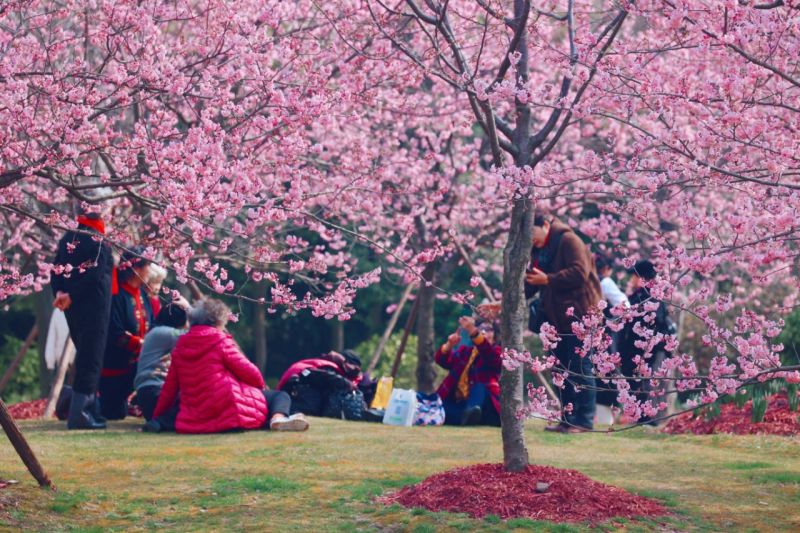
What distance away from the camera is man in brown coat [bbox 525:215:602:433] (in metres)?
10.0

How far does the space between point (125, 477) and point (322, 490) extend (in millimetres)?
1491

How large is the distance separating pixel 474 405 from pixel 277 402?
2.31 metres

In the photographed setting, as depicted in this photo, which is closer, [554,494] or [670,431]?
[554,494]

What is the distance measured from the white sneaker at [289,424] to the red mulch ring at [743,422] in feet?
12.9

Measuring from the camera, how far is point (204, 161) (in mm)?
7359

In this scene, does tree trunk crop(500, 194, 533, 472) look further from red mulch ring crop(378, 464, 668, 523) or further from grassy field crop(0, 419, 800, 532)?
grassy field crop(0, 419, 800, 532)

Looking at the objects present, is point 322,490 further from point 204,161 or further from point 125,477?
point 204,161

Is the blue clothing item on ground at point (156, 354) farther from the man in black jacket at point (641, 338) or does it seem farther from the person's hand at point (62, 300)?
the man in black jacket at point (641, 338)

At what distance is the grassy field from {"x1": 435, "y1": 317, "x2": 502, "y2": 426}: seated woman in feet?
1.72

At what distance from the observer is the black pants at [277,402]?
10.3 meters

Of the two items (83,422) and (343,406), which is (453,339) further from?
(83,422)

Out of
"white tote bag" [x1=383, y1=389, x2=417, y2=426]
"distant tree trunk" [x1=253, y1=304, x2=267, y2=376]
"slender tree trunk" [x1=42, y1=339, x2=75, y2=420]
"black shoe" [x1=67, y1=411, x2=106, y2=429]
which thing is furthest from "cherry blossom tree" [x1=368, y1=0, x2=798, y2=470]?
"distant tree trunk" [x1=253, y1=304, x2=267, y2=376]

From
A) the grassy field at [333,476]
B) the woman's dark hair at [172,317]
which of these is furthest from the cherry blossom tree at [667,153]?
the woman's dark hair at [172,317]

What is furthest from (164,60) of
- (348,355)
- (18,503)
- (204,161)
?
(348,355)
